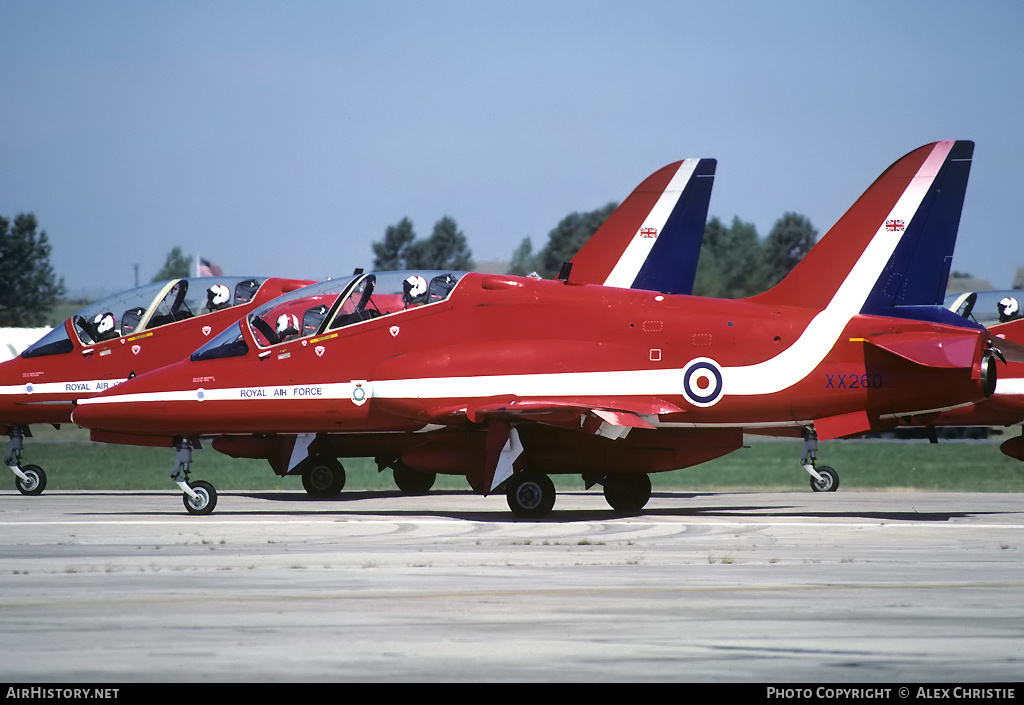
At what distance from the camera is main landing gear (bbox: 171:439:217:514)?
1958cm

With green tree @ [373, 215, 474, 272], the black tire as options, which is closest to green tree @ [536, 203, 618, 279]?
green tree @ [373, 215, 474, 272]

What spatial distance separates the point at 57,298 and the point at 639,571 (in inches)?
2759

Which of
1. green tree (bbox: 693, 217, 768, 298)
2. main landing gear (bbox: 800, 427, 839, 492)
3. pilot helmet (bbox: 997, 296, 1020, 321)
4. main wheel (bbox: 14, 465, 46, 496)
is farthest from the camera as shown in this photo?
green tree (bbox: 693, 217, 768, 298)

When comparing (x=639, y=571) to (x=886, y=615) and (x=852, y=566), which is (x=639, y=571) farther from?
(x=886, y=615)

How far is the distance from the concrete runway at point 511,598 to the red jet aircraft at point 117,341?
18.9 ft

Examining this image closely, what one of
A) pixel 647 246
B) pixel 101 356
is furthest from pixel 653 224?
pixel 101 356

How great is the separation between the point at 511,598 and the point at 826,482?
17.4 m

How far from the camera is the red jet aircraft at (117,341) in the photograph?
24.2 meters

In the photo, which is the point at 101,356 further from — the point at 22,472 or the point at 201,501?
the point at 201,501

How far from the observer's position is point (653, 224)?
26.2 m

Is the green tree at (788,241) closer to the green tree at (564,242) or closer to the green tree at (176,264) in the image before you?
the green tree at (564,242)

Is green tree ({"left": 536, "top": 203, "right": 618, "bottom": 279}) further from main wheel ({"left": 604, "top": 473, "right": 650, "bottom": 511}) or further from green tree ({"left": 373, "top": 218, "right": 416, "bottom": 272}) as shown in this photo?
main wheel ({"left": 604, "top": 473, "right": 650, "bottom": 511})

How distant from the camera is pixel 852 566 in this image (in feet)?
41.7

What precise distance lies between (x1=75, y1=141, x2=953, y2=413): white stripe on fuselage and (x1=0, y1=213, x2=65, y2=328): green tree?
59633 millimetres
